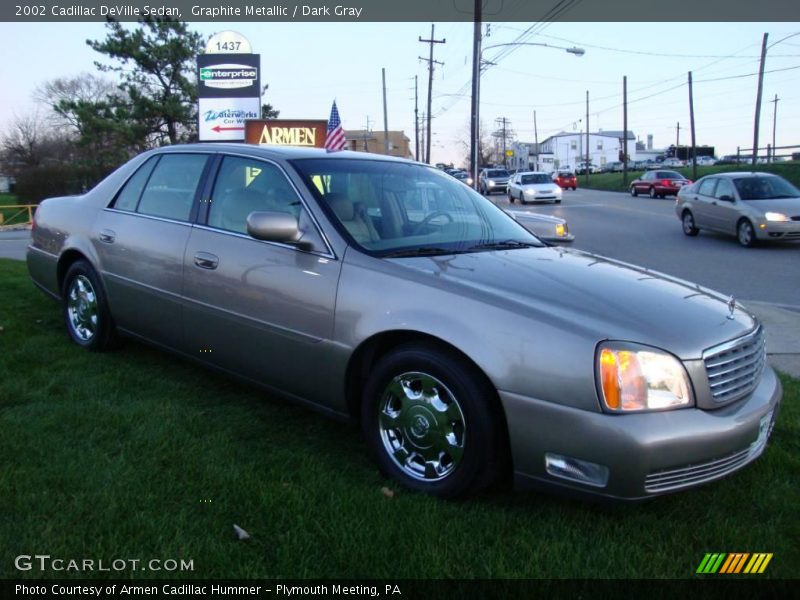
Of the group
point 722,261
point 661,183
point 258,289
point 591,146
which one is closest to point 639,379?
point 258,289

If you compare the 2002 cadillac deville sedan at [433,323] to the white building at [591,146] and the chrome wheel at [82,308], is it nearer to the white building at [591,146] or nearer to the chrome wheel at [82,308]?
the chrome wheel at [82,308]

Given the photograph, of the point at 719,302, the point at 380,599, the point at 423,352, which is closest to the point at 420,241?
the point at 423,352

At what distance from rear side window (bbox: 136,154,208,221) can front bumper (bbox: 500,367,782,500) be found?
2577 mm

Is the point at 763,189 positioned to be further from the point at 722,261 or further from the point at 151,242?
the point at 151,242

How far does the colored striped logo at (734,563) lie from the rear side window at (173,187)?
131 inches

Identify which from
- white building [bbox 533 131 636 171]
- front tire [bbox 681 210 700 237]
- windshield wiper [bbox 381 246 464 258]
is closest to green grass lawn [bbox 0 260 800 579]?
windshield wiper [bbox 381 246 464 258]

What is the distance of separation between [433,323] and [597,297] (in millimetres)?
733

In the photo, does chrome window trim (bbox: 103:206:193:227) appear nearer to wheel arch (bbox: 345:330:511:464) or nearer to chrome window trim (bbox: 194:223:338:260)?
chrome window trim (bbox: 194:223:338:260)

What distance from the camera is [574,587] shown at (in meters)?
2.47

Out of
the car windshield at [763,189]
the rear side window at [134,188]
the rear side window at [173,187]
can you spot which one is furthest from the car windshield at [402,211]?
the car windshield at [763,189]

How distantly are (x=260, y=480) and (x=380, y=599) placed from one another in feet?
3.21

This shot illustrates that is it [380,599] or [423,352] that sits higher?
[423,352]

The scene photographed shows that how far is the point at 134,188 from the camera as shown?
4.98 meters

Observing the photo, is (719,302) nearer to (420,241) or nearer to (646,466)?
(646,466)
